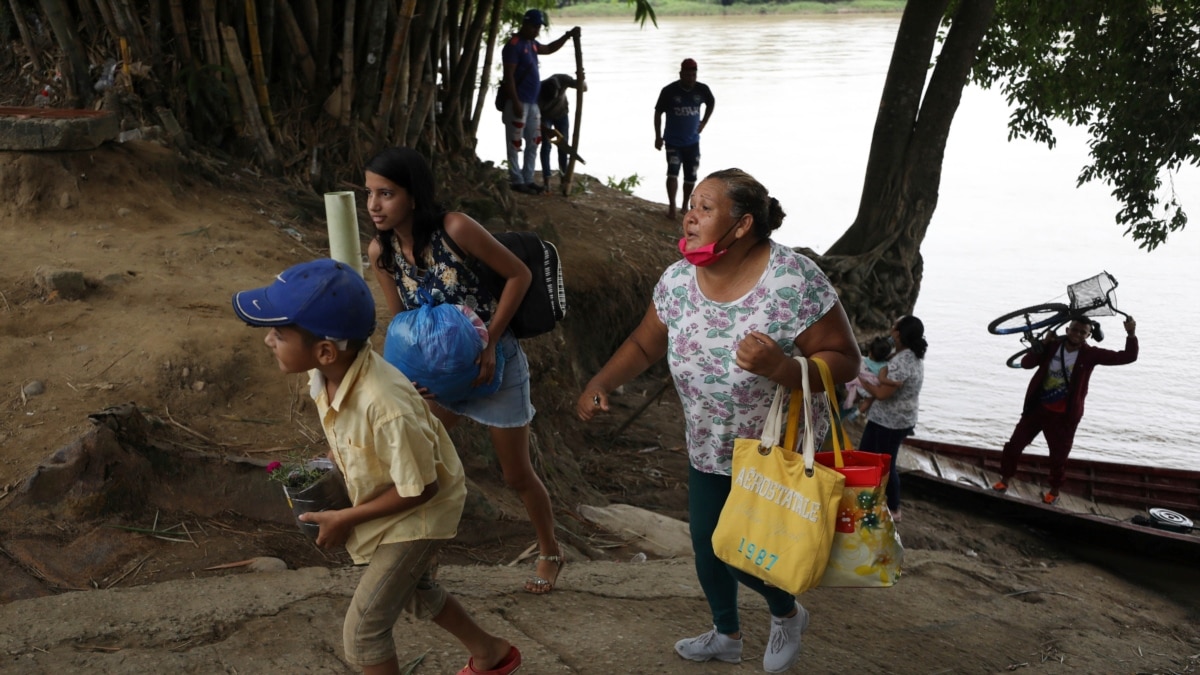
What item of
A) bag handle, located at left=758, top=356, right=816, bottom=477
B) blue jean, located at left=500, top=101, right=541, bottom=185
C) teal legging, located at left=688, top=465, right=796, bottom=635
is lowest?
blue jean, located at left=500, top=101, right=541, bottom=185

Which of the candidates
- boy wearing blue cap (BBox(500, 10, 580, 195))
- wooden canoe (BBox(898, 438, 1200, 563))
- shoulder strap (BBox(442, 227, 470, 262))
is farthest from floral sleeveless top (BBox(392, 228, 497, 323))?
boy wearing blue cap (BBox(500, 10, 580, 195))

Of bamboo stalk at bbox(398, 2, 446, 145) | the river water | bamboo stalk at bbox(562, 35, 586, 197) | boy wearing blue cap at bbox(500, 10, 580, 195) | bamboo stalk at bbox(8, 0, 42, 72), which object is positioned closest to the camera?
bamboo stalk at bbox(8, 0, 42, 72)

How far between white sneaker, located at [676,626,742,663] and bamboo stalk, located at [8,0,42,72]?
20.1 feet

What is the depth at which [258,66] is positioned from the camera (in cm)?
743

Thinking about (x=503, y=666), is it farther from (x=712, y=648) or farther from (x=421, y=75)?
(x=421, y=75)

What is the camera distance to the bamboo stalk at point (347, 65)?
7.71m

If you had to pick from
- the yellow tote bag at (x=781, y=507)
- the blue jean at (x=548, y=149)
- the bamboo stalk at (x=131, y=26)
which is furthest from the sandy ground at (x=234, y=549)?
the blue jean at (x=548, y=149)

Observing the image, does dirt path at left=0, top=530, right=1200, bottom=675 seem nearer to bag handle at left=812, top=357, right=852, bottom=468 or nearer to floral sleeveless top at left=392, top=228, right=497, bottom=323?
bag handle at left=812, top=357, right=852, bottom=468

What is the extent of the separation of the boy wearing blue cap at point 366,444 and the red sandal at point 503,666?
13.4 inches

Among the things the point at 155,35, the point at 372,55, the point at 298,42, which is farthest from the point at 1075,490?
the point at 155,35

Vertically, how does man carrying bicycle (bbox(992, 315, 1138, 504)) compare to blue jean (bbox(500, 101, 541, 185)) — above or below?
below

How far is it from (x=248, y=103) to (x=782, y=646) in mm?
5613

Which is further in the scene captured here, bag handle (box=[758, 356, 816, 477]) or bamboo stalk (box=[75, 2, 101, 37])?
bamboo stalk (box=[75, 2, 101, 37])

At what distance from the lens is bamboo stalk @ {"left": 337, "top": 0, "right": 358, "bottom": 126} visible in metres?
7.71
